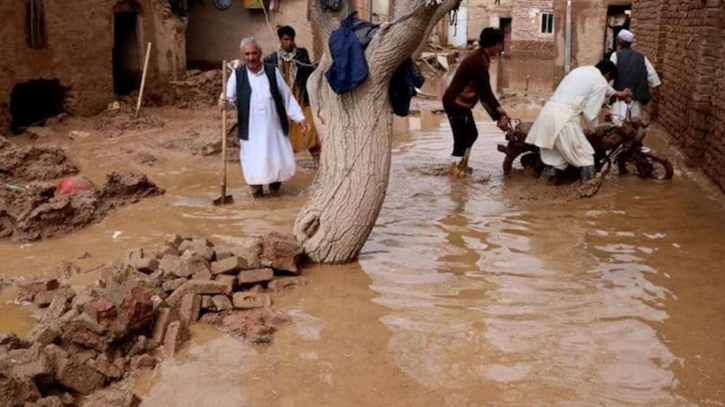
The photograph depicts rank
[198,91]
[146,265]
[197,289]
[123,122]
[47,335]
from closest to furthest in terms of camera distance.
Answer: [47,335]
[197,289]
[146,265]
[123,122]
[198,91]

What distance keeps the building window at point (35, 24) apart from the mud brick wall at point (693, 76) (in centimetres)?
921

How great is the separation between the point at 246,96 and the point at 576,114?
11.0 ft

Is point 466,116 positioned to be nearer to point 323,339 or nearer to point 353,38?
point 353,38

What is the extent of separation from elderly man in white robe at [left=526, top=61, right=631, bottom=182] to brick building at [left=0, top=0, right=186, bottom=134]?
7.76 metres

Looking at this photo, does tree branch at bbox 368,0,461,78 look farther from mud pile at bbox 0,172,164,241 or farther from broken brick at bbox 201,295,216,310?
mud pile at bbox 0,172,164,241

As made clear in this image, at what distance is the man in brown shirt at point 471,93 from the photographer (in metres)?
8.30

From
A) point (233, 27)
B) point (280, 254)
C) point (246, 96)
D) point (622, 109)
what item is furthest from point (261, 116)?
point (233, 27)

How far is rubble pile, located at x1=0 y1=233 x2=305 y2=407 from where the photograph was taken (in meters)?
3.84

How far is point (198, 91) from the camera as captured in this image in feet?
48.5

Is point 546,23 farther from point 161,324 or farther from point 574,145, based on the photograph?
point 161,324

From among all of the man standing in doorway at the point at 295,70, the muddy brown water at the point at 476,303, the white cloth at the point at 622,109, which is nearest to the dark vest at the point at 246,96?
the muddy brown water at the point at 476,303

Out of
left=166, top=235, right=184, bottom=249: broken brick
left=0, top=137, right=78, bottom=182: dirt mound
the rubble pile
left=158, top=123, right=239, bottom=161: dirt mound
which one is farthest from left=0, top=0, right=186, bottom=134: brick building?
the rubble pile

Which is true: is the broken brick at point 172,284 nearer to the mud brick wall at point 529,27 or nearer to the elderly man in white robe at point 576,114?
the elderly man in white robe at point 576,114

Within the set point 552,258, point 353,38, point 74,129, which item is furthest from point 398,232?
point 74,129
